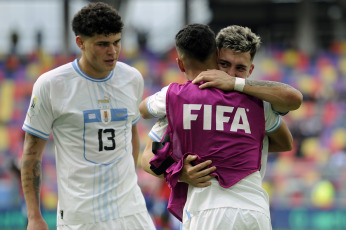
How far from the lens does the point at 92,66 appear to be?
3.41m

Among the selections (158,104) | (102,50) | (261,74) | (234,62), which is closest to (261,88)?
(234,62)

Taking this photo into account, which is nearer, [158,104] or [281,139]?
[158,104]

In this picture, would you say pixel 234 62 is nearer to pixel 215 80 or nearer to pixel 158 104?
pixel 215 80

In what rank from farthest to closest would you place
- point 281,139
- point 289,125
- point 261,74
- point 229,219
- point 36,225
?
point 261,74
point 289,125
point 36,225
point 281,139
point 229,219

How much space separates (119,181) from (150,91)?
13588 millimetres

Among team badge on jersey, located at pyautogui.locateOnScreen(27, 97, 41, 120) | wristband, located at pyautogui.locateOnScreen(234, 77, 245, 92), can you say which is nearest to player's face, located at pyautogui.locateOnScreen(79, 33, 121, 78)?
team badge on jersey, located at pyautogui.locateOnScreen(27, 97, 41, 120)

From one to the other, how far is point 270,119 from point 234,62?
36 centimetres

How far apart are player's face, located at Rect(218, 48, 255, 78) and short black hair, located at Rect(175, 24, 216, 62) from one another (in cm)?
9

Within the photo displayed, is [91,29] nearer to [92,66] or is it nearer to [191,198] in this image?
[92,66]

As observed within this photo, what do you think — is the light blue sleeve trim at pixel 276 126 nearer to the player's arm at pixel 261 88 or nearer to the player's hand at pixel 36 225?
the player's arm at pixel 261 88

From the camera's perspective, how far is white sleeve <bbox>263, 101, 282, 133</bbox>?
2.86 m

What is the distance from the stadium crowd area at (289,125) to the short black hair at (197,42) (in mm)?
6286

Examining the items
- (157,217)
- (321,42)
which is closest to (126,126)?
(157,217)

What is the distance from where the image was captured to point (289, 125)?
15094 millimetres
